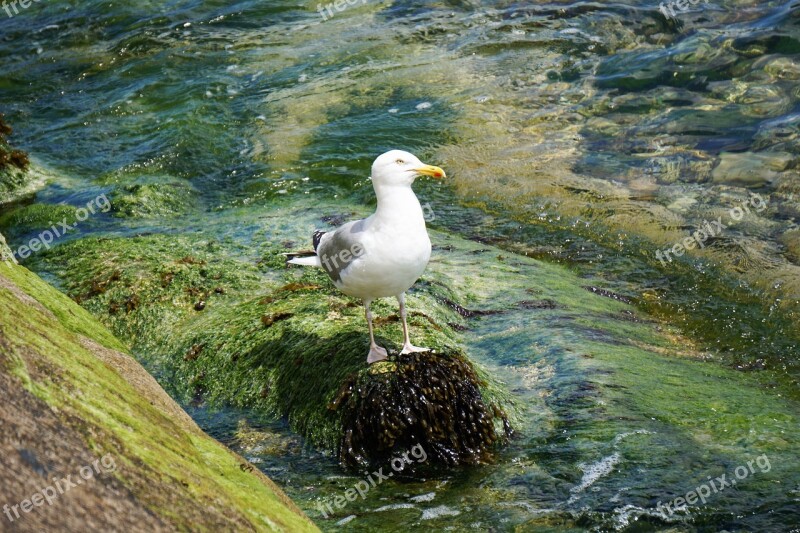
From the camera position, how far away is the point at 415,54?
14.8m

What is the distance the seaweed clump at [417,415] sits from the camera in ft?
16.8

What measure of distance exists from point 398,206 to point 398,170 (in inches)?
10.4

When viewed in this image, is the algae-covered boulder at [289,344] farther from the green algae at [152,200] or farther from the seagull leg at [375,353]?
the green algae at [152,200]

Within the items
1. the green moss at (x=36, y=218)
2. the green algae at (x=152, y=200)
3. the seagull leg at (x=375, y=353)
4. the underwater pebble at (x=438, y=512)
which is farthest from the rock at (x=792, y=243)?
the green moss at (x=36, y=218)

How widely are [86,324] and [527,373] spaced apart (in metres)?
2.91

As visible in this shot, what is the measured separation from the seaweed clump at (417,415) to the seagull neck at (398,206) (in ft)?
2.76

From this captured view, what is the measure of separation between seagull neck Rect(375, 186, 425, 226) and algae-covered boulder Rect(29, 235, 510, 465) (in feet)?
2.71

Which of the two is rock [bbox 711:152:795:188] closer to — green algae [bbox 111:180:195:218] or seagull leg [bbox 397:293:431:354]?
seagull leg [bbox 397:293:431:354]

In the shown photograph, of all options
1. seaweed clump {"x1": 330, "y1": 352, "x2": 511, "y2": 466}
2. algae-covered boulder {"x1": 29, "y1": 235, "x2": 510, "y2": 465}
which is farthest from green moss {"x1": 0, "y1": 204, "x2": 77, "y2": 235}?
seaweed clump {"x1": 330, "y1": 352, "x2": 511, "y2": 466}

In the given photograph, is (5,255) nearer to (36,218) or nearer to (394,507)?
(394,507)

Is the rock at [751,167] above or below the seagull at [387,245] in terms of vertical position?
below

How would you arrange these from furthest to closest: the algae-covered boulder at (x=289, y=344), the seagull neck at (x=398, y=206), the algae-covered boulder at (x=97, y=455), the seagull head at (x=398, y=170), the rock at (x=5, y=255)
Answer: the rock at (x=5, y=255) < the seagull head at (x=398, y=170) < the seagull neck at (x=398, y=206) < the algae-covered boulder at (x=289, y=344) < the algae-covered boulder at (x=97, y=455)

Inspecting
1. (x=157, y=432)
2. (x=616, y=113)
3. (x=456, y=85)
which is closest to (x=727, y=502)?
(x=157, y=432)

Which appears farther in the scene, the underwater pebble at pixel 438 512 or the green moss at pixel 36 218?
the green moss at pixel 36 218
